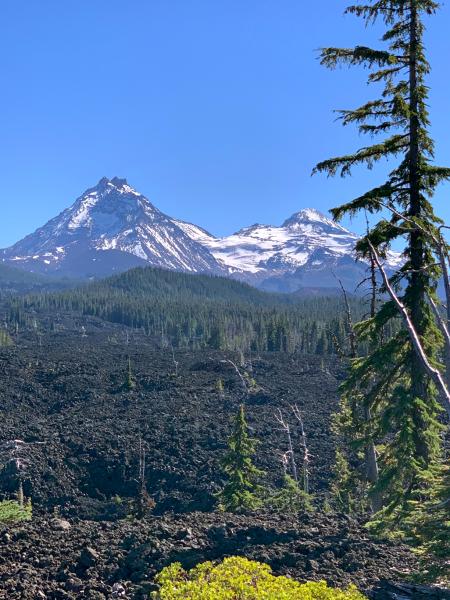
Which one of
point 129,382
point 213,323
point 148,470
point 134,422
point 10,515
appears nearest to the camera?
point 10,515

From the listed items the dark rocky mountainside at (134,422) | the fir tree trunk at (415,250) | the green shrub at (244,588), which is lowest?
the dark rocky mountainside at (134,422)

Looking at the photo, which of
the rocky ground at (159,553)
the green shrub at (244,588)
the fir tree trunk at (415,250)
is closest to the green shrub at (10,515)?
the rocky ground at (159,553)

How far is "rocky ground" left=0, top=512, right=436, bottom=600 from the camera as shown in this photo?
10305mm

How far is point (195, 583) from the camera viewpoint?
743 centimetres

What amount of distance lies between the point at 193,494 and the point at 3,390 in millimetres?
27926

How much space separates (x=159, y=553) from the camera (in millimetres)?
11234

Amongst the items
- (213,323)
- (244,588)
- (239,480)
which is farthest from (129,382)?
(213,323)

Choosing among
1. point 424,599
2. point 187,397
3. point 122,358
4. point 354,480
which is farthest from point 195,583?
point 122,358

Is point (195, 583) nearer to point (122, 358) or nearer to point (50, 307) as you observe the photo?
point (122, 358)

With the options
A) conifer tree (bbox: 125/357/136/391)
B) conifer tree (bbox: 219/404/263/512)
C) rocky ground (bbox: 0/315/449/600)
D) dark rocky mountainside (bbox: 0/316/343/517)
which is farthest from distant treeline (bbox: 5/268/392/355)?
conifer tree (bbox: 219/404/263/512)

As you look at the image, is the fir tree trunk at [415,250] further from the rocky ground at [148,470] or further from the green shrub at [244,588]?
the green shrub at [244,588]

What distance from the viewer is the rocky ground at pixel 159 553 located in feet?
33.8

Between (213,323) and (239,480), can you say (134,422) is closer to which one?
(239,480)

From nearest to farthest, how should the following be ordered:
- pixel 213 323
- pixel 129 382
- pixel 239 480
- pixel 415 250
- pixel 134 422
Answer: pixel 415 250, pixel 239 480, pixel 134 422, pixel 129 382, pixel 213 323
